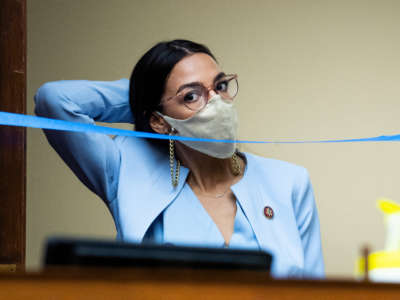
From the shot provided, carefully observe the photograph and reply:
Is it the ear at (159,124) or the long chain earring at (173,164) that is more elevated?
the ear at (159,124)

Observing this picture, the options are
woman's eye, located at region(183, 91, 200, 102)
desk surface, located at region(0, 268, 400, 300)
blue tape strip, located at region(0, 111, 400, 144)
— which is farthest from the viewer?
woman's eye, located at region(183, 91, 200, 102)

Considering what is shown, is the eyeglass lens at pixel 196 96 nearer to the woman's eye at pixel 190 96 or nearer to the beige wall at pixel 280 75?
the woman's eye at pixel 190 96

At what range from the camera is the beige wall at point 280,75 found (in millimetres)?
1674

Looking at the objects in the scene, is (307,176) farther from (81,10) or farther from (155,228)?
(81,10)

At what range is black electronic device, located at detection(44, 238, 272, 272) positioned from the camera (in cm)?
59

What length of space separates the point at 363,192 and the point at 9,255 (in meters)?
1.07

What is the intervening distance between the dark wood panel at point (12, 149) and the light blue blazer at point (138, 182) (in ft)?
0.25

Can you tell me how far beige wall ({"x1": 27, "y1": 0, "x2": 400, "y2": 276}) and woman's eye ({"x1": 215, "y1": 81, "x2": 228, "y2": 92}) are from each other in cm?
7

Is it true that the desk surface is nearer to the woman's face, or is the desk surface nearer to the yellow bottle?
the yellow bottle

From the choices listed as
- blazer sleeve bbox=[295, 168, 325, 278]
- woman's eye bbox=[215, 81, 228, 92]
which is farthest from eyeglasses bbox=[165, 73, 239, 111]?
blazer sleeve bbox=[295, 168, 325, 278]

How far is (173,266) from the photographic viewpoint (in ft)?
1.99

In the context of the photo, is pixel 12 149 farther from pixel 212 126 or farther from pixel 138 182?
pixel 212 126

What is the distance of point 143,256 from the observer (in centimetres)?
60

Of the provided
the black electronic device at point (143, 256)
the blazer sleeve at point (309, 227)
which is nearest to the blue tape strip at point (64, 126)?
the blazer sleeve at point (309, 227)
